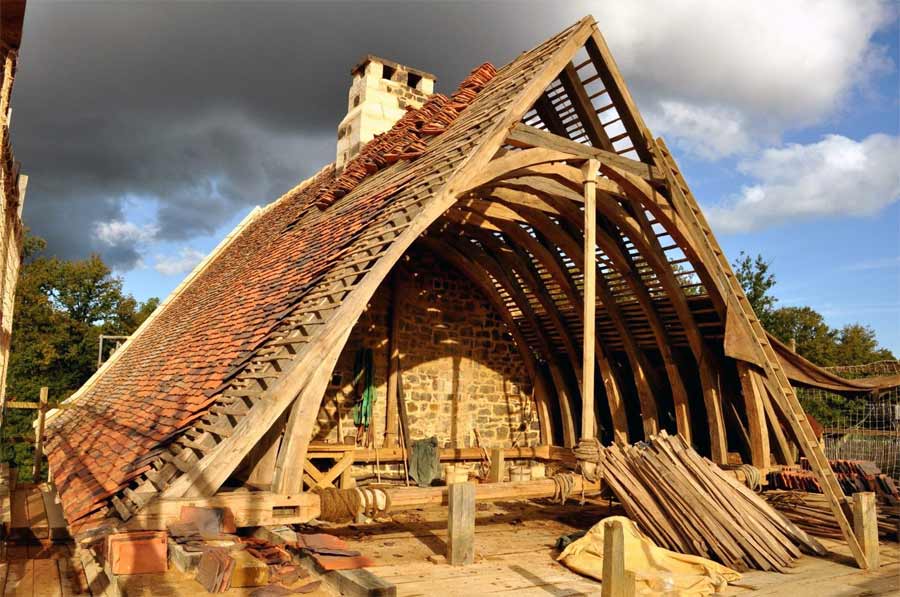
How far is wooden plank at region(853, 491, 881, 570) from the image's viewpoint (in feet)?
19.8

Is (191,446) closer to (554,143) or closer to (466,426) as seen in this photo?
(554,143)

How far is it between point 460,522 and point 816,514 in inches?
191

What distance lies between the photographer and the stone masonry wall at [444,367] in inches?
419

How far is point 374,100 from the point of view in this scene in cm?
1225

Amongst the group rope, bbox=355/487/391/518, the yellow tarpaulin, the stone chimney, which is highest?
the stone chimney

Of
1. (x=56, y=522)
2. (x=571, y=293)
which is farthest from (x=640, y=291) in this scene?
(x=56, y=522)

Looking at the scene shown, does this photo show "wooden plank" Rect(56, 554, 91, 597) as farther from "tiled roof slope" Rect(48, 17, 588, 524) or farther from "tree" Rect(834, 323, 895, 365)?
"tree" Rect(834, 323, 895, 365)

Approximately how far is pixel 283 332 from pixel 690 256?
583 centimetres

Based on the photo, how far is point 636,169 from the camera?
27.9 ft

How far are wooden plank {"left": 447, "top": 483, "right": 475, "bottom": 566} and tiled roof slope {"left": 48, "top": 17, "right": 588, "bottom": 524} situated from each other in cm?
225

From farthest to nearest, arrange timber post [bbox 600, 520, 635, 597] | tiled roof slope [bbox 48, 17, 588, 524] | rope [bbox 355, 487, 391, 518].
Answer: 1. tiled roof slope [bbox 48, 17, 588, 524]
2. rope [bbox 355, 487, 391, 518]
3. timber post [bbox 600, 520, 635, 597]

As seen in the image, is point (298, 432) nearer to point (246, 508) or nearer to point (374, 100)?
point (246, 508)

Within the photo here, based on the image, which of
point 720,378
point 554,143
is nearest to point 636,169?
point 554,143

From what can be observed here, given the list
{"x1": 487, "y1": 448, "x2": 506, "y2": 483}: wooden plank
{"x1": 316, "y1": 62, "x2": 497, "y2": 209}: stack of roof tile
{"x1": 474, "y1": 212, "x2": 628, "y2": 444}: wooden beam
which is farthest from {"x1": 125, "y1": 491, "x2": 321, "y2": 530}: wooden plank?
{"x1": 474, "y1": 212, "x2": 628, "y2": 444}: wooden beam
